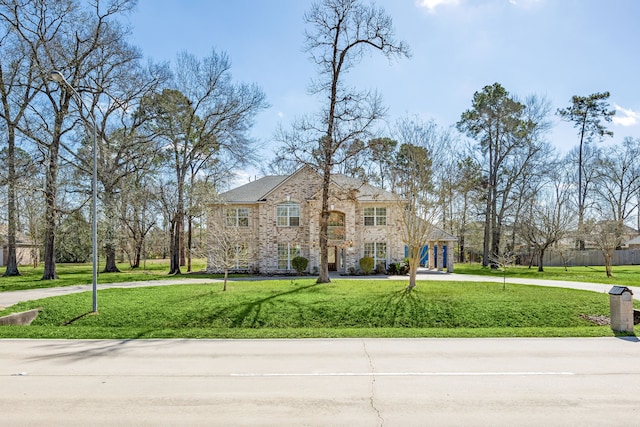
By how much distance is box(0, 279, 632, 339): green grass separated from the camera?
1138 centimetres

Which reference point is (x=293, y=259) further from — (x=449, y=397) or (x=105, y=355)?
(x=449, y=397)

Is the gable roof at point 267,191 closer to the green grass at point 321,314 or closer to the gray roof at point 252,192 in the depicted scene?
the gray roof at point 252,192

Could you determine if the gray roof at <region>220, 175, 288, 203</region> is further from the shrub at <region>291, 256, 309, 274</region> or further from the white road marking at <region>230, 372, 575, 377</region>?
the white road marking at <region>230, 372, 575, 377</region>

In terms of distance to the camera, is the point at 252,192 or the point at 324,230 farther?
the point at 252,192

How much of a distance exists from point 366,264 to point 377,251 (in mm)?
1871

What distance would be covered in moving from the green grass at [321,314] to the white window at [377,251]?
42.7ft

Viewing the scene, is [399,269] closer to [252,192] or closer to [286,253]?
[286,253]

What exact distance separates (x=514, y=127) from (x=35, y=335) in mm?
37259

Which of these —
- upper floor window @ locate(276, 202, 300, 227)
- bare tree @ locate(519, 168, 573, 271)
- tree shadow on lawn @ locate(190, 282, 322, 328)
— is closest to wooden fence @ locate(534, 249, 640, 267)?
bare tree @ locate(519, 168, 573, 271)

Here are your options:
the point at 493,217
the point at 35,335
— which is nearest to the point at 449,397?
the point at 35,335

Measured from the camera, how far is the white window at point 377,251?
99.3ft

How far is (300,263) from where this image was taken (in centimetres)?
2886

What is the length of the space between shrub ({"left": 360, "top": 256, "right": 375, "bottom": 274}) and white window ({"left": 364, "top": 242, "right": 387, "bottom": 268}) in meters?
1.09

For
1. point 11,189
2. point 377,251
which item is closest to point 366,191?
point 377,251
